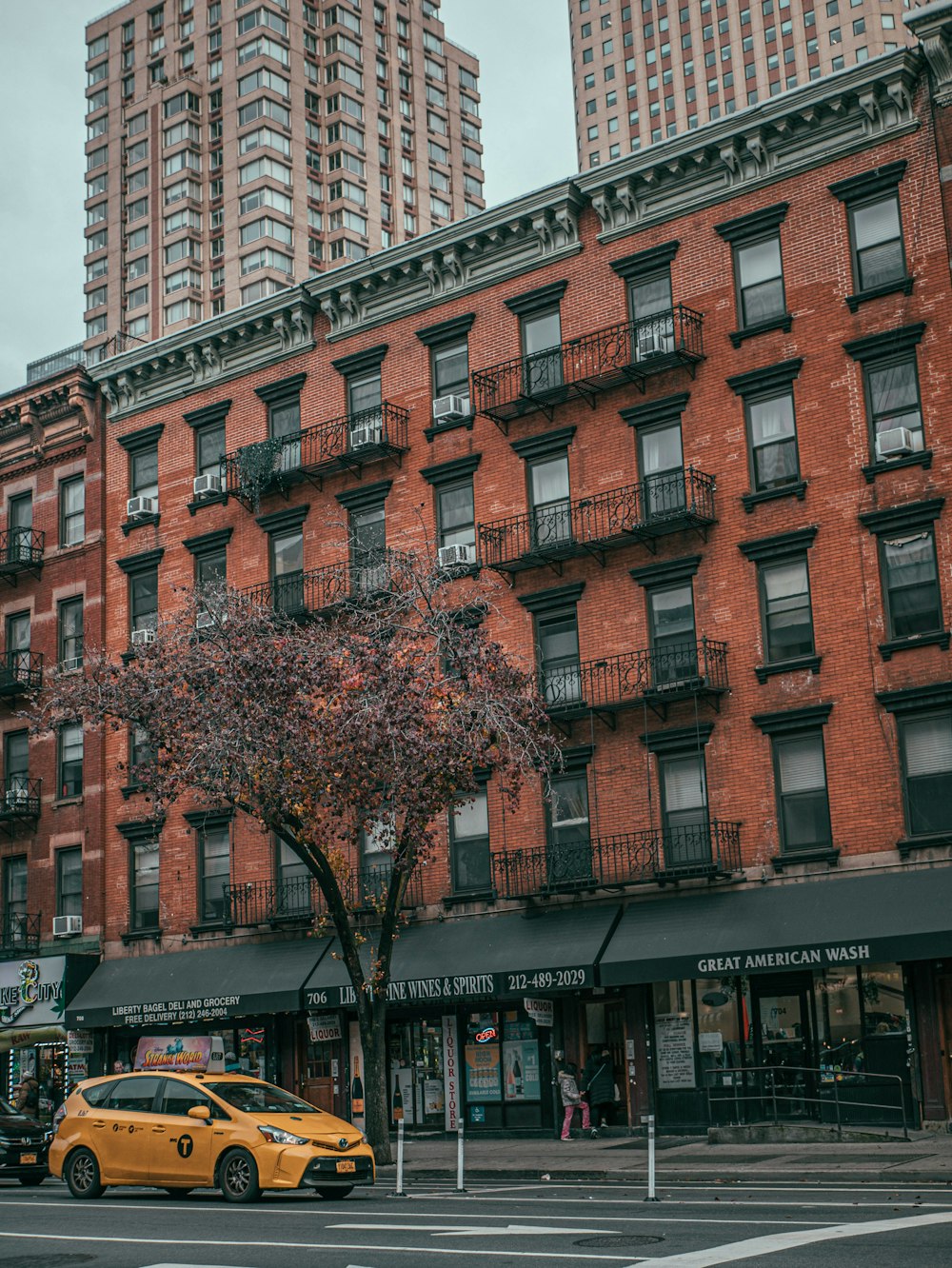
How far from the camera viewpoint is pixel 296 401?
1441 inches

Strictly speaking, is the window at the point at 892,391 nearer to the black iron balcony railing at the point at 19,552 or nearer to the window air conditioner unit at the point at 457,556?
the window air conditioner unit at the point at 457,556

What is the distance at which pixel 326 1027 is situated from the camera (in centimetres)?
3250

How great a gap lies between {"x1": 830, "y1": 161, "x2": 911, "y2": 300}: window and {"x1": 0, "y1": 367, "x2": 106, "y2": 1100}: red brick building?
2059 centimetres

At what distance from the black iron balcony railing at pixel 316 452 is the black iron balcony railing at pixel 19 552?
695 centimetres

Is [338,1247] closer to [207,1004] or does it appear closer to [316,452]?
[207,1004]

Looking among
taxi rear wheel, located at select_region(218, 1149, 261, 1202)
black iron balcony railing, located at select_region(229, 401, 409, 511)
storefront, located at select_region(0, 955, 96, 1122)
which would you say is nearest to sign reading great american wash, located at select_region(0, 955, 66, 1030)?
storefront, located at select_region(0, 955, 96, 1122)

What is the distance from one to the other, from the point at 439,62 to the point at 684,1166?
268 feet

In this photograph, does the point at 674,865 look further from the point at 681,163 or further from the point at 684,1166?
the point at 681,163

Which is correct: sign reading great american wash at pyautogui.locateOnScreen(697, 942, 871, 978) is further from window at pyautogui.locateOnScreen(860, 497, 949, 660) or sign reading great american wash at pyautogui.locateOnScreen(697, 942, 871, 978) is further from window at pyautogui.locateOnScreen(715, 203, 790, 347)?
window at pyautogui.locateOnScreen(715, 203, 790, 347)

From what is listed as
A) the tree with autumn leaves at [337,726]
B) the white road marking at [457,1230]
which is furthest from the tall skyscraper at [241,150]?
the white road marking at [457,1230]

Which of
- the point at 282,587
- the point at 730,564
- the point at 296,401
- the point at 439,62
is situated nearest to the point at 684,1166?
the point at 730,564

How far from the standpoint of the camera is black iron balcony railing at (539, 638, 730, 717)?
93.2ft

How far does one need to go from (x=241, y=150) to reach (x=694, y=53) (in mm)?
29502

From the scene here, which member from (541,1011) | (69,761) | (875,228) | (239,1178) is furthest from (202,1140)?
(69,761)
